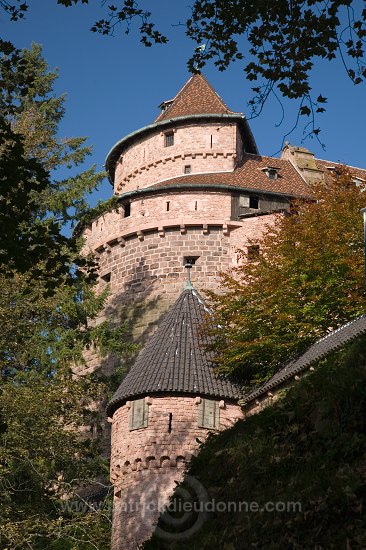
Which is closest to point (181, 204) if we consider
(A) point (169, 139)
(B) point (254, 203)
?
(B) point (254, 203)

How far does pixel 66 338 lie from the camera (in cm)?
2677

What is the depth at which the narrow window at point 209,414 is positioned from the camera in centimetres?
2014

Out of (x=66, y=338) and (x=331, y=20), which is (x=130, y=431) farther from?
(x=331, y=20)

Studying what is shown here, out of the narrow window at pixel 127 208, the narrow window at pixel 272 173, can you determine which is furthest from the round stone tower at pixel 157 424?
the narrow window at pixel 272 173

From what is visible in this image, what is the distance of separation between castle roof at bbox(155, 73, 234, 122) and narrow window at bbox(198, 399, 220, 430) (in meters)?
18.3

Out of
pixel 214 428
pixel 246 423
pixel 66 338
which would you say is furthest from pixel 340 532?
pixel 66 338

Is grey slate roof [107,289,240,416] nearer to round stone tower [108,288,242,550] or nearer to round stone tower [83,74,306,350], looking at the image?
round stone tower [108,288,242,550]

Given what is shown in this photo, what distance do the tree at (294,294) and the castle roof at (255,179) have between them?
21.6 ft

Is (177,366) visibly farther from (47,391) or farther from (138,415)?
(47,391)

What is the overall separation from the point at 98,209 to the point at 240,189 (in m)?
6.79

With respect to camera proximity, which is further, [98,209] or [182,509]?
[98,209]

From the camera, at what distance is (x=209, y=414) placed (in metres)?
20.3

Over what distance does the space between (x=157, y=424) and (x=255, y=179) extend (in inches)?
665

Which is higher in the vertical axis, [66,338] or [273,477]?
[66,338]
